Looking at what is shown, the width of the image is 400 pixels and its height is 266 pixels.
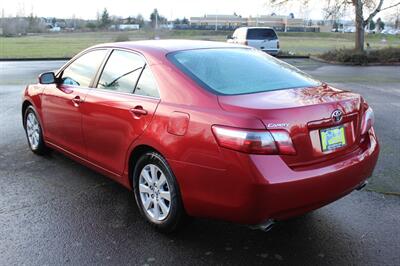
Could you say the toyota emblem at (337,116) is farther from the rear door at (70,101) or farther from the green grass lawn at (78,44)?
the green grass lawn at (78,44)

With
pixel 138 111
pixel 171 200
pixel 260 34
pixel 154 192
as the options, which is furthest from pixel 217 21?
pixel 171 200

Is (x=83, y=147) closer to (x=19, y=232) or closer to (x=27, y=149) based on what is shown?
(x=19, y=232)

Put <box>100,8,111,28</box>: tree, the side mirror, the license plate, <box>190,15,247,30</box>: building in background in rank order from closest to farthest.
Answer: the license plate
the side mirror
<box>100,8,111,28</box>: tree
<box>190,15,247,30</box>: building in background

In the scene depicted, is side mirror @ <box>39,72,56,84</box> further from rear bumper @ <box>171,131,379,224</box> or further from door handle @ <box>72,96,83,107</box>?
rear bumper @ <box>171,131,379,224</box>

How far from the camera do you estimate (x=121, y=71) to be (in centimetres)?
457

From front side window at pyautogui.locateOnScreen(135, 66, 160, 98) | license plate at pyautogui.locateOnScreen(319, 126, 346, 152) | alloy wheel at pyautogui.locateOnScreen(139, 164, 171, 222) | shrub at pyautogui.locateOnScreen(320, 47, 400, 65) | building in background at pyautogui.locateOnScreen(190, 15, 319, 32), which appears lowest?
alloy wheel at pyautogui.locateOnScreen(139, 164, 171, 222)

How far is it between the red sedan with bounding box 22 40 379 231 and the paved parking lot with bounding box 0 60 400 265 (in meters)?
0.30

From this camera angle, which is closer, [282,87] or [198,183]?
[198,183]

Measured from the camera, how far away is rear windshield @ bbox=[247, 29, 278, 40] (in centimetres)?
2499

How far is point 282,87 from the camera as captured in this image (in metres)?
3.98

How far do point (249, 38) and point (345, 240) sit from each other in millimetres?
21834

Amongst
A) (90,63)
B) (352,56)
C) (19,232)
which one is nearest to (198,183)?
(19,232)

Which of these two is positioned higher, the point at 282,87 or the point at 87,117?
the point at 282,87

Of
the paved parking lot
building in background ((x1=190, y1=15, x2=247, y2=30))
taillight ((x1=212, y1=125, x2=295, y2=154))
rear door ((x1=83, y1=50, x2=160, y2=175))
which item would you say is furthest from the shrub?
building in background ((x1=190, y1=15, x2=247, y2=30))
